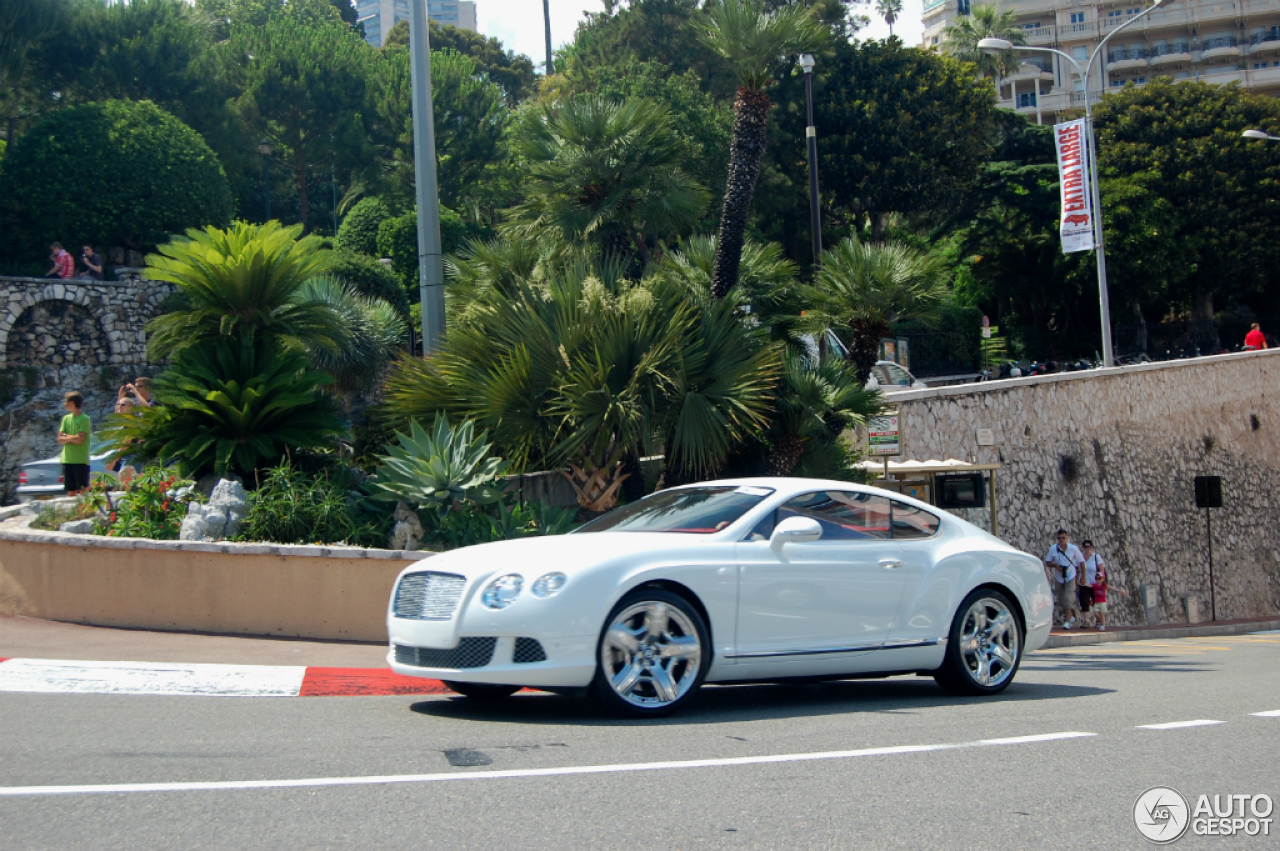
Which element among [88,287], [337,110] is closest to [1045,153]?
[337,110]

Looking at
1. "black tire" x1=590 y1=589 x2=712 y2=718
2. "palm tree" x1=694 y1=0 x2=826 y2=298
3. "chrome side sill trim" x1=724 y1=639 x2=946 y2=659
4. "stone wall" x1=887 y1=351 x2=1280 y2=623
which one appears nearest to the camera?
"black tire" x1=590 y1=589 x2=712 y2=718

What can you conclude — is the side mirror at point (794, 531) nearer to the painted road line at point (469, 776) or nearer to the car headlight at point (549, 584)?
the car headlight at point (549, 584)

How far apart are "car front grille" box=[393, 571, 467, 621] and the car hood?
55 millimetres

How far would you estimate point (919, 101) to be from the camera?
44.9 m

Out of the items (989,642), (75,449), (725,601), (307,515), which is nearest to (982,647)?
(989,642)

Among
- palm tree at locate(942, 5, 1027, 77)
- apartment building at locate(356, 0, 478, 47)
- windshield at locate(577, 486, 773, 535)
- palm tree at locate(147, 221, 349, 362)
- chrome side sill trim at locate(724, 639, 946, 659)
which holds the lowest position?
chrome side sill trim at locate(724, 639, 946, 659)

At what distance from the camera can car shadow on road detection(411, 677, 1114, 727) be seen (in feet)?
22.4

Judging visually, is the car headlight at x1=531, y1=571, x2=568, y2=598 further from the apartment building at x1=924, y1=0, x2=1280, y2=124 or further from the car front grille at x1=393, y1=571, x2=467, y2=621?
the apartment building at x1=924, y1=0, x2=1280, y2=124

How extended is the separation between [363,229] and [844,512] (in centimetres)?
3249

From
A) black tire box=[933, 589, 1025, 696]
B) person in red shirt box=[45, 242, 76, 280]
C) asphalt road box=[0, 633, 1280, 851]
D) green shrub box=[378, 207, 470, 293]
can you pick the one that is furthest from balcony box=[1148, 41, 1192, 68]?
black tire box=[933, 589, 1025, 696]

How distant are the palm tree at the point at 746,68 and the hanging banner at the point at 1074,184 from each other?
52.5ft

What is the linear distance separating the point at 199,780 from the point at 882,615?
4.33 metres

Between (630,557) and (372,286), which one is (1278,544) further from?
(630,557)

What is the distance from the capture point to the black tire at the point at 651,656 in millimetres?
6555
